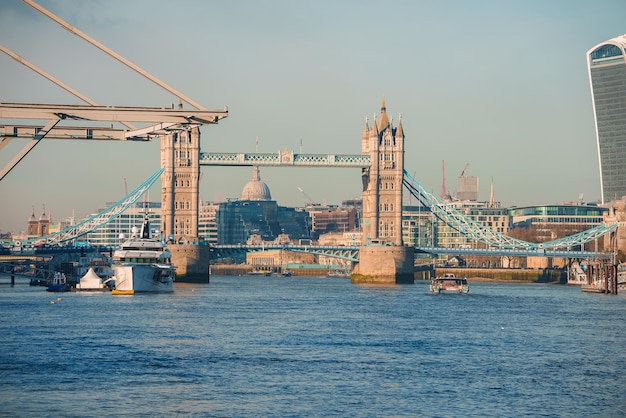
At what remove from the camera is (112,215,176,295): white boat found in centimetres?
11600

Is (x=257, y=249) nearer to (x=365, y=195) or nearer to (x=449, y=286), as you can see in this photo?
A: (x=365, y=195)

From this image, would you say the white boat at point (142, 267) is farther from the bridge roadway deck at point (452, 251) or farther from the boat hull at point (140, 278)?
the bridge roadway deck at point (452, 251)

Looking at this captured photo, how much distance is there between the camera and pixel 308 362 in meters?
54.0

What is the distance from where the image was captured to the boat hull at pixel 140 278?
380 ft

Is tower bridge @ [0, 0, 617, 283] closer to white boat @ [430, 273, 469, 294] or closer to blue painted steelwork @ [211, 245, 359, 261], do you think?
blue painted steelwork @ [211, 245, 359, 261]

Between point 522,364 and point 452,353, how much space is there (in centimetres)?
506

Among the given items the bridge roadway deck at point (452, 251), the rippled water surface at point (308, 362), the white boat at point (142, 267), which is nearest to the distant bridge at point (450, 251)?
the bridge roadway deck at point (452, 251)

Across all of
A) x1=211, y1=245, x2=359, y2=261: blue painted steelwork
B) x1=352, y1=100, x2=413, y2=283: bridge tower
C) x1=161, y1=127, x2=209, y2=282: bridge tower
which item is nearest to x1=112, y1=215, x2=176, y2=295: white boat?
x1=161, y1=127, x2=209, y2=282: bridge tower

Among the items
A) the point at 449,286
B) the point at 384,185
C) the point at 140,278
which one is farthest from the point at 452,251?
the point at 140,278

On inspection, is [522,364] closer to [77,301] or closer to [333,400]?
[333,400]

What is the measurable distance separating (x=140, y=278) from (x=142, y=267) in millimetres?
1129

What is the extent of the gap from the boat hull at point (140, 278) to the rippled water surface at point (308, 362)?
25.3 metres

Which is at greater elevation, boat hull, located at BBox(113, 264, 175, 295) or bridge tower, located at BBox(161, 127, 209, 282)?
bridge tower, located at BBox(161, 127, 209, 282)

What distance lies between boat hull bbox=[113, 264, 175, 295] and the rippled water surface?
25.3 m
